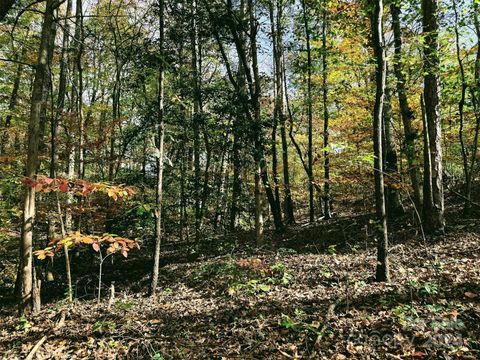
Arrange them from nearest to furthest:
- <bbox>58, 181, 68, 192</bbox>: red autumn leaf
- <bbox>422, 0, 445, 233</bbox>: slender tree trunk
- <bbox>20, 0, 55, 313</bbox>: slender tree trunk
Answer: <bbox>58, 181, 68, 192</bbox>: red autumn leaf → <bbox>20, 0, 55, 313</bbox>: slender tree trunk → <bbox>422, 0, 445, 233</bbox>: slender tree trunk

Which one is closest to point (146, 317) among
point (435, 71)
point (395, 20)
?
point (435, 71)

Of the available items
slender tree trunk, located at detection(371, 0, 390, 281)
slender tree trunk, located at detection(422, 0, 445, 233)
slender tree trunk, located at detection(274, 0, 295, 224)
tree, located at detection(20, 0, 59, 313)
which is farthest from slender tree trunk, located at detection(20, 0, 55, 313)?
slender tree trunk, located at detection(274, 0, 295, 224)

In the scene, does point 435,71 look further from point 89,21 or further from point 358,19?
A: point 89,21

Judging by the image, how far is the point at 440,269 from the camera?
5680mm

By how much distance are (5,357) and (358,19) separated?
1290cm

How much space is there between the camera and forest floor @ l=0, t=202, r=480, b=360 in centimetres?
387

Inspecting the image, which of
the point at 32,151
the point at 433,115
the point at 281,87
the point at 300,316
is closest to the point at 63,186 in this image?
the point at 32,151

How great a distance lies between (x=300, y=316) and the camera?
4.71 m

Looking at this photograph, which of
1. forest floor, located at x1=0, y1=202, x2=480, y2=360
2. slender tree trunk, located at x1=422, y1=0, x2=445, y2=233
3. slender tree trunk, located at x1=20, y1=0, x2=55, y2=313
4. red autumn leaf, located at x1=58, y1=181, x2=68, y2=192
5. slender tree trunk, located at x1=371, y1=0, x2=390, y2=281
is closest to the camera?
red autumn leaf, located at x1=58, y1=181, x2=68, y2=192

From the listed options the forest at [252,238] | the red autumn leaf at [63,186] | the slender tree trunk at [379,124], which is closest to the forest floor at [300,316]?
the forest at [252,238]

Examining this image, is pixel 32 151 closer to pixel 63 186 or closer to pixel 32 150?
pixel 32 150

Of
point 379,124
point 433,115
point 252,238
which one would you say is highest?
point 433,115

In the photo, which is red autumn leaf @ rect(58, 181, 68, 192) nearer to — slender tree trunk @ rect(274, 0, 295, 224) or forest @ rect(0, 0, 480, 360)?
forest @ rect(0, 0, 480, 360)

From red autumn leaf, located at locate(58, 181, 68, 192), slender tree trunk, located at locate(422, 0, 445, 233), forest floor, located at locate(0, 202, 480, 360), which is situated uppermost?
slender tree trunk, located at locate(422, 0, 445, 233)
